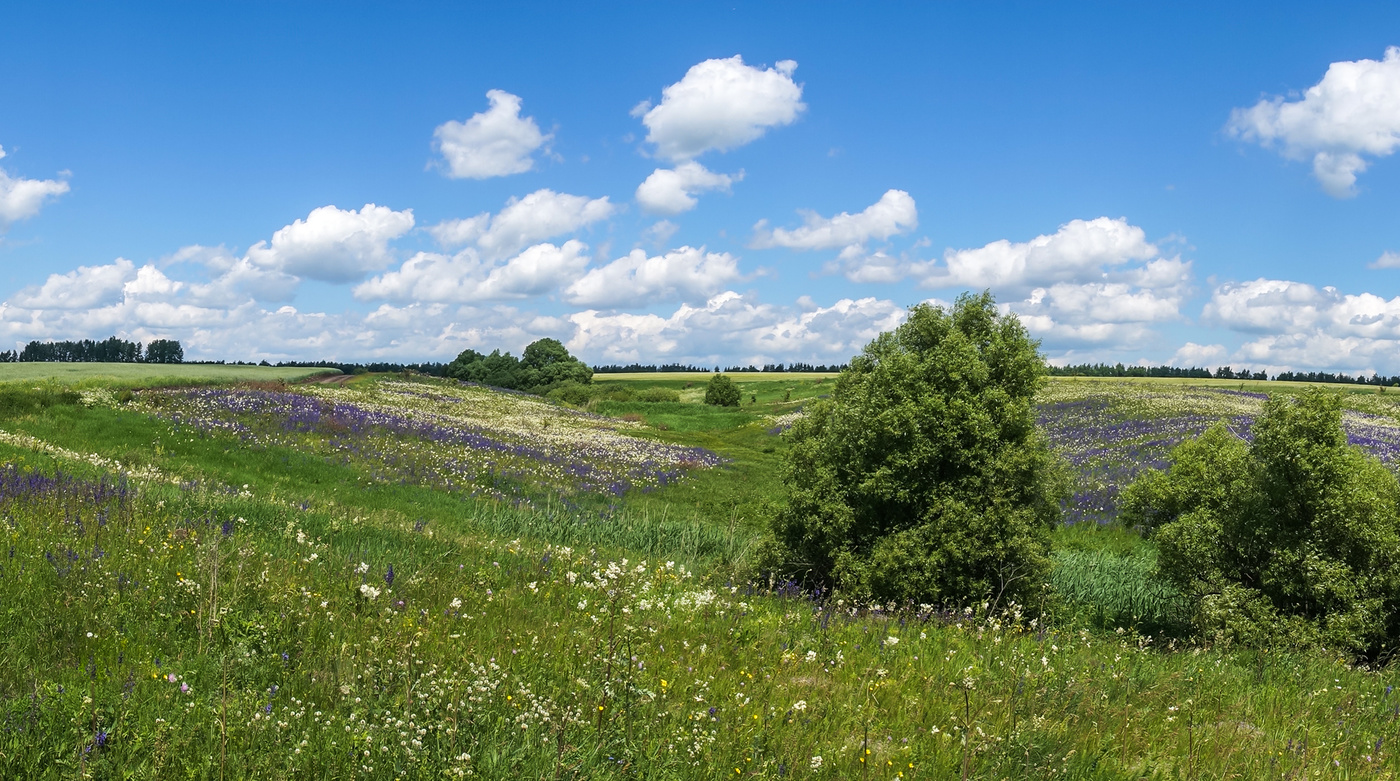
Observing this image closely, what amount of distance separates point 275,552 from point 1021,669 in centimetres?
774

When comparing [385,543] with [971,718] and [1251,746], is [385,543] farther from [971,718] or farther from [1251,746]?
[1251,746]

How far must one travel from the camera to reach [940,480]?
12984 millimetres

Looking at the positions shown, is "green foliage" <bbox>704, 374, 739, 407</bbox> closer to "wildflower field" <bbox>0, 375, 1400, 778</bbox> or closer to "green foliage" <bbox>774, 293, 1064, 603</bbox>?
"green foliage" <bbox>774, 293, 1064, 603</bbox>

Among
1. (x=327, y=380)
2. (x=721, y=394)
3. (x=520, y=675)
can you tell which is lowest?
(x=520, y=675)

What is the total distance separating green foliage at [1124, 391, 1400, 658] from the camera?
1165 cm

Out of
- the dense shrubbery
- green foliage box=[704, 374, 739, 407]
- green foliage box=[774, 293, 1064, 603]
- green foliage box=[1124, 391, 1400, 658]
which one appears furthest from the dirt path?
green foliage box=[1124, 391, 1400, 658]

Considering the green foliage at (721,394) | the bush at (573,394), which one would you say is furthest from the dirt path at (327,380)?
the green foliage at (721,394)

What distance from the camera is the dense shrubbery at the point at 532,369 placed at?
115000mm

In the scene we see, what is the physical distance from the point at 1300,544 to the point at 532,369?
11138 cm

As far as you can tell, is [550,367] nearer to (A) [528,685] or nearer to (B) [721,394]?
(B) [721,394]

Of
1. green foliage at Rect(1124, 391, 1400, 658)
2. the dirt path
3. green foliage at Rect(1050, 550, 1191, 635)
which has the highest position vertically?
the dirt path

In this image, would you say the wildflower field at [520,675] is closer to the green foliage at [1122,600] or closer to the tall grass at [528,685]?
the tall grass at [528,685]

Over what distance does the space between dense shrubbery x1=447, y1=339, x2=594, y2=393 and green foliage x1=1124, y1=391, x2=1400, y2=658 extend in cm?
10093

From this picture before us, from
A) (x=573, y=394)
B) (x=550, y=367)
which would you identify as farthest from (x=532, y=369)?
(x=573, y=394)
